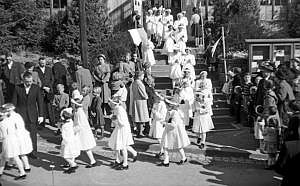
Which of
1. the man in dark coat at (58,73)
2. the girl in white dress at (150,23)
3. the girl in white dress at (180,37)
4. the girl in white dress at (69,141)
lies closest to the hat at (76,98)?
the girl in white dress at (69,141)

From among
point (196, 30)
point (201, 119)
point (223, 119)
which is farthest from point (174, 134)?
point (196, 30)

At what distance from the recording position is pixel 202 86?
12711mm

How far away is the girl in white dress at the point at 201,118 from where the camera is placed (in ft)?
38.7

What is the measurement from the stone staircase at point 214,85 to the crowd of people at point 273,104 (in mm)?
893

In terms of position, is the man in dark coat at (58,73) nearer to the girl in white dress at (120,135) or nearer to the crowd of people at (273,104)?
the girl in white dress at (120,135)

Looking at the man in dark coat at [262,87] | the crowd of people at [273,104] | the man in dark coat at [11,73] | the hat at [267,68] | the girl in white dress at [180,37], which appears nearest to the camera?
the crowd of people at [273,104]

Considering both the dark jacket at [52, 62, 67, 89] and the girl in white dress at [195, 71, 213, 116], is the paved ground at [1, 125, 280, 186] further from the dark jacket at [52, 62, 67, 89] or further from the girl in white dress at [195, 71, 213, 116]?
the dark jacket at [52, 62, 67, 89]

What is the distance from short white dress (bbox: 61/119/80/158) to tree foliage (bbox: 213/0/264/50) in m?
9.55

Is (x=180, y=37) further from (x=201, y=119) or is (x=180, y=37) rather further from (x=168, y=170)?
(x=168, y=170)

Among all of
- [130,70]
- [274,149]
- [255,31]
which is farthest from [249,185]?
[255,31]

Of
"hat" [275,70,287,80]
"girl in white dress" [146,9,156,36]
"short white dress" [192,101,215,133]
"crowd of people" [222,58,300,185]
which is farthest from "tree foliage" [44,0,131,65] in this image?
"hat" [275,70,287,80]

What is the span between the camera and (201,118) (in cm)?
1181

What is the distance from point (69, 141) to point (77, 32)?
37.8 ft

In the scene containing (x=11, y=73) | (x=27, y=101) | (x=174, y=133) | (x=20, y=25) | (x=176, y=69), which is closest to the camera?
(x=174, y=133)
